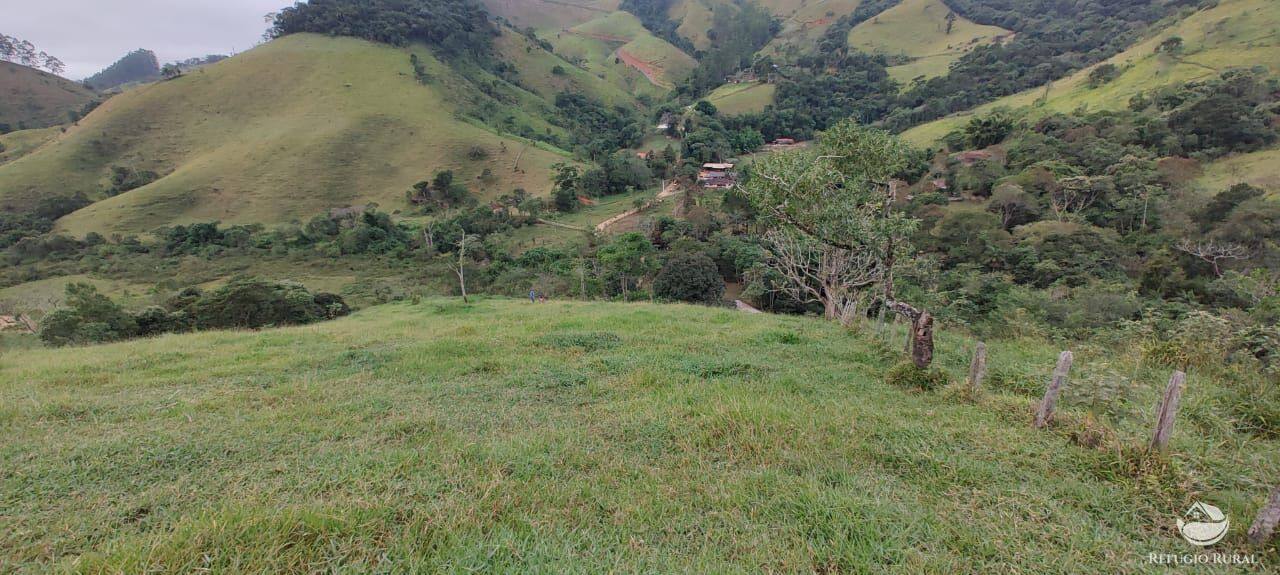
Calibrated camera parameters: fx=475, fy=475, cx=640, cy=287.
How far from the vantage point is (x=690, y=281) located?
1033 inches

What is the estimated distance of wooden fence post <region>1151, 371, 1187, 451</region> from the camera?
3654 mm

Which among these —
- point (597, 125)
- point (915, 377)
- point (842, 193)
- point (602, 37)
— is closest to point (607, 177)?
point (597, 125)

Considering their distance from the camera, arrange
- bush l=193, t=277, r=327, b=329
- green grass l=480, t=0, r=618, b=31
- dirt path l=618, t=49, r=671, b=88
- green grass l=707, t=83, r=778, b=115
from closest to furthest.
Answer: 1. bush l=193, t=277, r=327, b=329
2. green grass l=707, t=83, r=778, b=115
3. dirt path l=618, t=49, r=671, b=88
4. green grass l=480, t=0, r=618, b=31

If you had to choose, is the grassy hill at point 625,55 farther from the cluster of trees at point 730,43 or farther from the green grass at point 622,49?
the cluster of trees at point 730,43

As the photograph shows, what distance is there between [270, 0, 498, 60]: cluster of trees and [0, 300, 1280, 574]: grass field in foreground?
97.4 m

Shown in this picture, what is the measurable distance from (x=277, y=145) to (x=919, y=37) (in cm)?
11860

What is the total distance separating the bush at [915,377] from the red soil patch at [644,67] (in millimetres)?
122476

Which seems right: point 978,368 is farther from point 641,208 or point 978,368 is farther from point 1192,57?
point 1192,57

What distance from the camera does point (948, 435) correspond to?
14.5ft

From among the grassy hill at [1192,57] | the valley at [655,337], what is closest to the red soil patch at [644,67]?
the valley at [655,337]

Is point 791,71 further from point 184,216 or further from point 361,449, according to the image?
point 361,449

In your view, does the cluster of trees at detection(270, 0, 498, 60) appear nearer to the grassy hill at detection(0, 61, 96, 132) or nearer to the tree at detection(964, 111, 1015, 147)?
the grassy hill at detection(0, 61, 96, 132)

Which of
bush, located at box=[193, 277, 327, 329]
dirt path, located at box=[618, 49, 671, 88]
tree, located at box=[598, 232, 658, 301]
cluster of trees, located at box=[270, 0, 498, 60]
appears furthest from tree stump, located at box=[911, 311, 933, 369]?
dirt path, located at box=[618, 49, 671, 88]

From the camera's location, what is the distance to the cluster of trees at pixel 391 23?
83562mm
